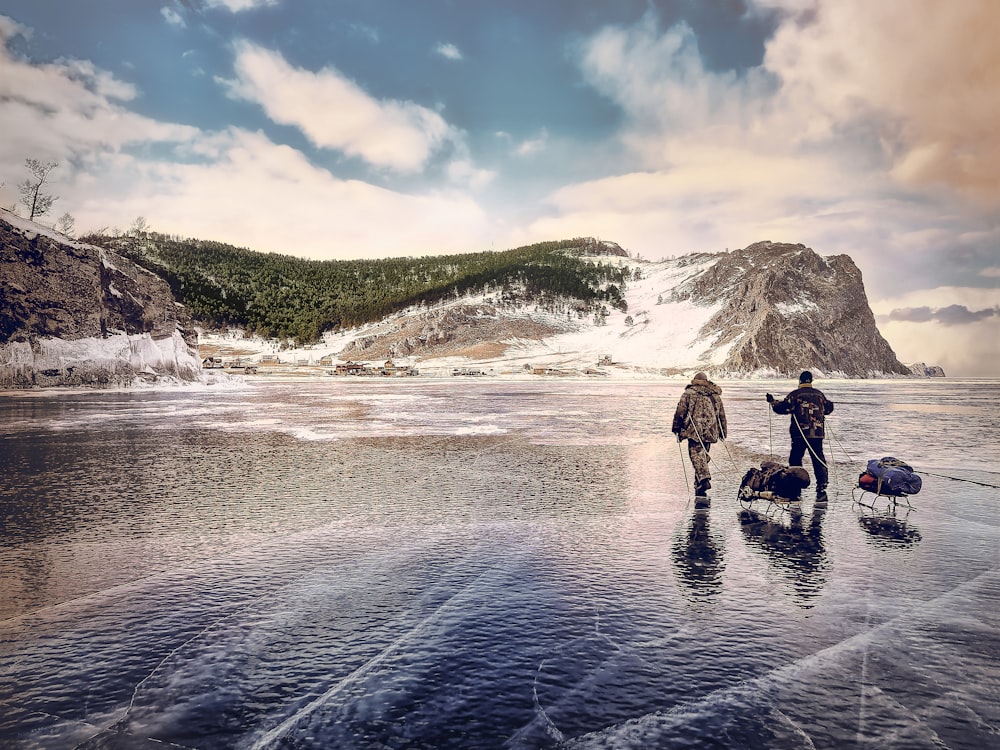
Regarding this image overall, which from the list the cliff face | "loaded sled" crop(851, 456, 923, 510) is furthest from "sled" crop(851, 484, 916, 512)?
the cliff face

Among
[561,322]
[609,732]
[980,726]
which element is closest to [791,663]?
[980,726]

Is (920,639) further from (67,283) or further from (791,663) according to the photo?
(67,283)

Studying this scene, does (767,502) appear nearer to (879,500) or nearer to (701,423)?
(701,423)

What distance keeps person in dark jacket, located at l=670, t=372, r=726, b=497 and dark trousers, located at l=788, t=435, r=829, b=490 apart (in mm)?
1374

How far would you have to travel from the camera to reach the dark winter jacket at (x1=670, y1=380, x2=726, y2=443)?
38.0ft

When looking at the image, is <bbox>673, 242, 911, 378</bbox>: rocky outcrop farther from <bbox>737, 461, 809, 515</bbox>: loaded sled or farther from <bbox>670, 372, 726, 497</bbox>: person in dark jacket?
<bbox>737, 461, 809, 515</bbox>: loaded sled

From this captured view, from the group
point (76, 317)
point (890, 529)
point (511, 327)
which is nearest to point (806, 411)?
point (890, 529)

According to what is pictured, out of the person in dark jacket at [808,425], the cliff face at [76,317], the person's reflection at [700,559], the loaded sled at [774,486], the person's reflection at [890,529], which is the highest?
the cliff face at [76,317]

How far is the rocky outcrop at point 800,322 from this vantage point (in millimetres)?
114188

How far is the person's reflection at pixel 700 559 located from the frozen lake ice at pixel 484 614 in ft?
0.14

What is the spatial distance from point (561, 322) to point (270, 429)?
142 metres

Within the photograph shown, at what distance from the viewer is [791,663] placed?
198 inches

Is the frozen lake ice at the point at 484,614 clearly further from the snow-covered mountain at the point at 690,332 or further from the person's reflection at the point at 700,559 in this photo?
the snow-covered mountain at the point at 690,332

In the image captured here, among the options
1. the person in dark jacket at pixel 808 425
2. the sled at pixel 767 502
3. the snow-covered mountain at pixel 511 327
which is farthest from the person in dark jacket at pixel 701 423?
the snow-covered mountain at pixel 511 327
